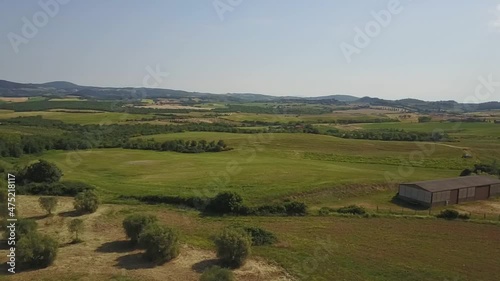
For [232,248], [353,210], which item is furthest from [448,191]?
[232,248]

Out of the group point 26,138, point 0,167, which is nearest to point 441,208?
point 0,167

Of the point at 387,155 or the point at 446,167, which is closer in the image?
the point at 446,167

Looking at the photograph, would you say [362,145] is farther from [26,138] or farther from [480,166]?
[26,138]

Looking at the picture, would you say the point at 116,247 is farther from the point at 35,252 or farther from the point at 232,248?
the point at 232,248

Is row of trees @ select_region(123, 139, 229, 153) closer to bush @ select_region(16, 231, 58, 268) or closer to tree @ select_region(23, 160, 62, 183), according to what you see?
tree @ select_region(23, 160, 62, 183)

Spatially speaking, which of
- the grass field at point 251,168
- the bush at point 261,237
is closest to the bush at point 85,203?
the grass field at point 251,168

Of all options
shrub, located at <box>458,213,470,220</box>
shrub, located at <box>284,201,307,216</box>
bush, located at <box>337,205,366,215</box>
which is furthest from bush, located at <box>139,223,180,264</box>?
shrub, located at <box>458,213,470,220</box>

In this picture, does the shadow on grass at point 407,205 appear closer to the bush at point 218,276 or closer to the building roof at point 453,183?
the building roof at point 453,183
